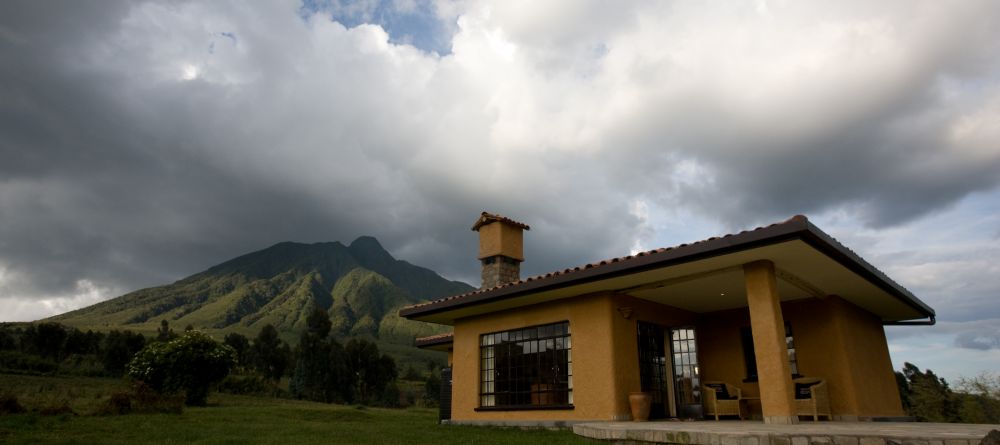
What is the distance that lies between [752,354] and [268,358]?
1780 inches

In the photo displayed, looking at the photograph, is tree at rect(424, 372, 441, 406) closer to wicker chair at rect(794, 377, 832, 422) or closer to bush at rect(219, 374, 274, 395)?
bush at rect(219, 374, 274, 395)

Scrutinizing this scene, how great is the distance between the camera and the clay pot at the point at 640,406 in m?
10.2

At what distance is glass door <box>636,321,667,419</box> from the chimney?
4793 millimetres

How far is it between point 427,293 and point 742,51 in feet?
514

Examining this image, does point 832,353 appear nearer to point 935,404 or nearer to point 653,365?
point 653,365

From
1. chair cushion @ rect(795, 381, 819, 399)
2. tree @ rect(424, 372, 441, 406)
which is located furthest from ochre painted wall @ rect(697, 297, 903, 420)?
tree @ rect(424, 372, 441, 406)

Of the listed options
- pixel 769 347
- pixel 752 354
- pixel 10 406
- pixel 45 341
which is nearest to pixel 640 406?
pixel 769 347

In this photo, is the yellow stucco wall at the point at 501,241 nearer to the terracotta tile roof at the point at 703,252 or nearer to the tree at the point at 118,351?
the terracotta tile roof at the point at 703,252

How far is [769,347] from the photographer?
8.55 meters

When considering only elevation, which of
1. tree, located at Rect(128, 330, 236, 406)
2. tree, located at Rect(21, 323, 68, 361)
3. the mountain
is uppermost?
the mountain

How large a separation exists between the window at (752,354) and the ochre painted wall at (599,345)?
1.31 metres

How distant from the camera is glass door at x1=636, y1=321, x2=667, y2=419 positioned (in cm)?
1154

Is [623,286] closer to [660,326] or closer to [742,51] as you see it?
[660,326]

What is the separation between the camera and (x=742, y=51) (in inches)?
480
